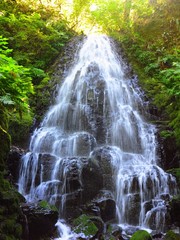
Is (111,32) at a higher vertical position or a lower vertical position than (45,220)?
higher

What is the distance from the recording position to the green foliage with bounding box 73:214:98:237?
22.5ft

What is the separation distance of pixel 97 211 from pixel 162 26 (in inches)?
615

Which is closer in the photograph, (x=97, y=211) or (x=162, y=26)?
(x=97, y=211)

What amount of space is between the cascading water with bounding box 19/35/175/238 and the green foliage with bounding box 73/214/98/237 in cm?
99

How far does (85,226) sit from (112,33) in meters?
18.5

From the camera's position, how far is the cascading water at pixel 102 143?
8.55m

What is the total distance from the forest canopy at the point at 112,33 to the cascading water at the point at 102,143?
135cm

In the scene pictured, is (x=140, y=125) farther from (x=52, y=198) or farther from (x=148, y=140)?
(x=52, y=198)

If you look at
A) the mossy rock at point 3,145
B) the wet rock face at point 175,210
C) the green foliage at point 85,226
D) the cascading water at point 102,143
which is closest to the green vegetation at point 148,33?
the cascading water at point 102,143

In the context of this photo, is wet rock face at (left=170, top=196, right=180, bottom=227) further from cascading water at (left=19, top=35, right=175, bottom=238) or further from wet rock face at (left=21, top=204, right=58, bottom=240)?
wet rock face at (left=21, top=204, right=58, bottom=240)

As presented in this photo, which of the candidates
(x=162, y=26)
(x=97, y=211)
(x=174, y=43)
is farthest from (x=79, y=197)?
(x=162, y=26)

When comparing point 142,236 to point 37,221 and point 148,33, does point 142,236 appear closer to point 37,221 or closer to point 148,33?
point 37,221

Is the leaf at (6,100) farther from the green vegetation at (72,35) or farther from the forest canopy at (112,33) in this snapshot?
the forest canopy at (112,33)

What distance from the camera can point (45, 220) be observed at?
6.53m
